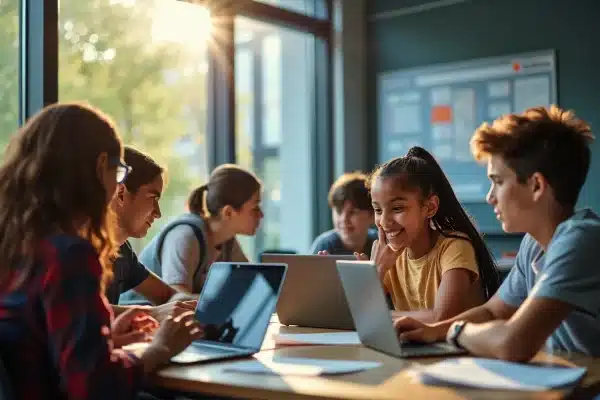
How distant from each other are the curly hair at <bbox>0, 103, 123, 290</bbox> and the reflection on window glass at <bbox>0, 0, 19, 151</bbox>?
1.74 m

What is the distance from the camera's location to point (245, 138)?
177 inches

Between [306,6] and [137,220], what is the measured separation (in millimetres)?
2748

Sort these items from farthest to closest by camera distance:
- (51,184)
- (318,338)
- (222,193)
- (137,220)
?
(222,193), (137,220), (318,338), (51,184)

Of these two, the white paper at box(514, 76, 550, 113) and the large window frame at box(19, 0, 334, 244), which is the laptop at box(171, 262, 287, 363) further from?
the white paper at box(514, 76, 550, 113)

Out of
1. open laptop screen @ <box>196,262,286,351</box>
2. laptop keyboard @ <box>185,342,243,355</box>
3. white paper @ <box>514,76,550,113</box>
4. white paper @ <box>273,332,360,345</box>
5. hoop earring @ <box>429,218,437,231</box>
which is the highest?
white paper @ <box>514,76,550,113</box>

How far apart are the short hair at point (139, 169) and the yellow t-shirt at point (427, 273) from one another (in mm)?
814

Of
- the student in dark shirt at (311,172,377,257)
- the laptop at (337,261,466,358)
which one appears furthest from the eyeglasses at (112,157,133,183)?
the student in dark shirt at (311,172,377,257)

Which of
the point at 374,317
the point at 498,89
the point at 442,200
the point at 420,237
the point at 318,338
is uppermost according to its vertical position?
the point at 498,89

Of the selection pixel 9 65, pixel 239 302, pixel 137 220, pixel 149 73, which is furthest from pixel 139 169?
pixel 149 73

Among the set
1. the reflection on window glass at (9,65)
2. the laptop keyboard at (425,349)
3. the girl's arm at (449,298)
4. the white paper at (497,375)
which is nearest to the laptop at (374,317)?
the laptop keyboard at (425,349)

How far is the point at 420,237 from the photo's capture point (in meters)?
2.28

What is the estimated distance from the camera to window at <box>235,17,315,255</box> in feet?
15.8

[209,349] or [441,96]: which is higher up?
[441,96]

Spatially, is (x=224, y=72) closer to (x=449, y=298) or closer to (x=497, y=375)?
(x=449, y=298)
